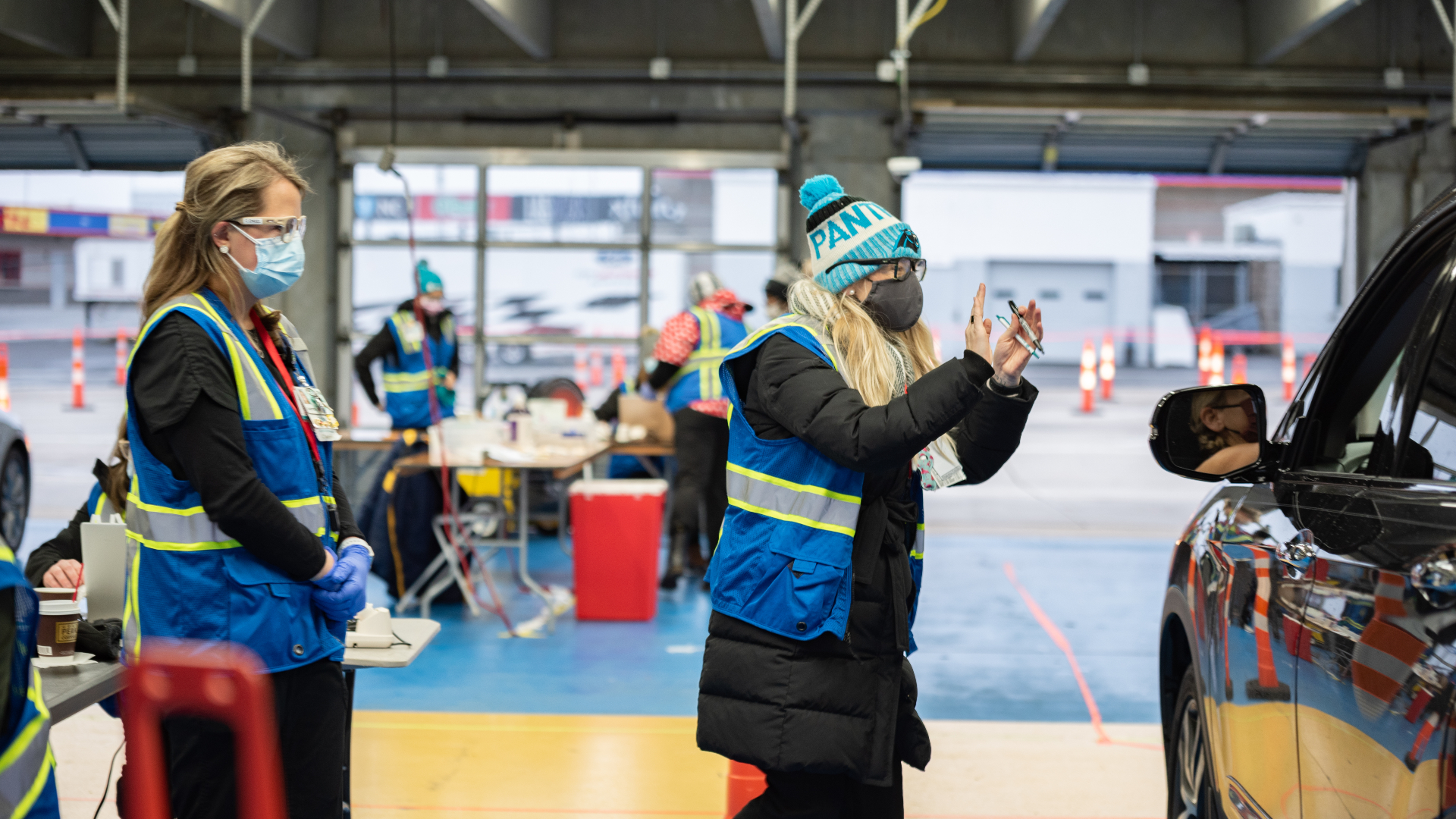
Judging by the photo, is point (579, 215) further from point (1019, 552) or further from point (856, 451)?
point (856, 451)

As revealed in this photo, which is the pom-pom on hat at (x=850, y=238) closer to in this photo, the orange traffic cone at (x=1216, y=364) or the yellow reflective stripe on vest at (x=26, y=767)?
the yellow reflective stripe on vest at (x=26, y=767)

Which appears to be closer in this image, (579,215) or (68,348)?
(579,215)

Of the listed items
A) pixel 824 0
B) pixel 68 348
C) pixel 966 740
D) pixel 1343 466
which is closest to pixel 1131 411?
pixel 824 0

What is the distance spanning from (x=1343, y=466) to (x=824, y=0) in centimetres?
931

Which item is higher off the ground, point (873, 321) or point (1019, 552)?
point (873, 321)

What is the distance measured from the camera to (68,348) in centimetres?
2520

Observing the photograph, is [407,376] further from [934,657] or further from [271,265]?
[271,265]

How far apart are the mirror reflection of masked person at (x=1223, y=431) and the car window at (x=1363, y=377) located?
91 mm

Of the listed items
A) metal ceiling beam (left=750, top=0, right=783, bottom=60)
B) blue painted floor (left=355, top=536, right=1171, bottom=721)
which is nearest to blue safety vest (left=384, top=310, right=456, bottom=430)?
blue painted floor (left=355, top=536, right=1171, bottom=721)

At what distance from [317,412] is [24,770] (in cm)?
96

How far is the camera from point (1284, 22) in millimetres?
9617

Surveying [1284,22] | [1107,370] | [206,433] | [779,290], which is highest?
[1284,22]

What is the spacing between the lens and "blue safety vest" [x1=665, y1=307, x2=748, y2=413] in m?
7.01

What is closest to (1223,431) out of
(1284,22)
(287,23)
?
(1284,22)
